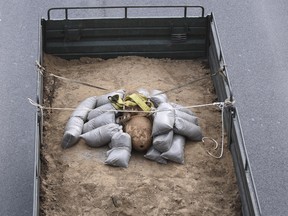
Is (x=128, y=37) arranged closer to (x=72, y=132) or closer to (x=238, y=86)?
(x=72, y=132)

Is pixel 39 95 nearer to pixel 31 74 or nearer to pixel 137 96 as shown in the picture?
pixel 137 96

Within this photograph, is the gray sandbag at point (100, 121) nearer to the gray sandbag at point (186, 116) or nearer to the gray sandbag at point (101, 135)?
the gray sandbag at point (101, 135)

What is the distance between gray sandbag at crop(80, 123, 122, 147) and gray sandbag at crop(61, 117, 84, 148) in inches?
4.6

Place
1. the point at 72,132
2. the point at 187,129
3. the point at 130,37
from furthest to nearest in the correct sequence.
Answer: the point at 130,37, the point at 72,132, the point at 187,129

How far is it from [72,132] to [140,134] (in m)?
0.85

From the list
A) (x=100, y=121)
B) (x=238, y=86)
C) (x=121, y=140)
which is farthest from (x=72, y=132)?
(x=238, y=86)

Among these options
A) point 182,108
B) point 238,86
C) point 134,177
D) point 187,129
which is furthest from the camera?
point 238,86

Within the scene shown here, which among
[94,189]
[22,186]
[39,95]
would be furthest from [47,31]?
[94,189]

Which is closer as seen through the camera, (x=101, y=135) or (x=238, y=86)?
(x=101, y=135)

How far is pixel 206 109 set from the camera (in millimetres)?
8891

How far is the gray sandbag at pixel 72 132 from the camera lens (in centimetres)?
820

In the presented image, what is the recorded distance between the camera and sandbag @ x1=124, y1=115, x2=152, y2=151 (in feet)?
26.2

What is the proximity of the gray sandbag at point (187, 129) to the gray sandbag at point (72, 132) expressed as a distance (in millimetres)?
1193

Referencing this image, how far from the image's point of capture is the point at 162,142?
7895mm
